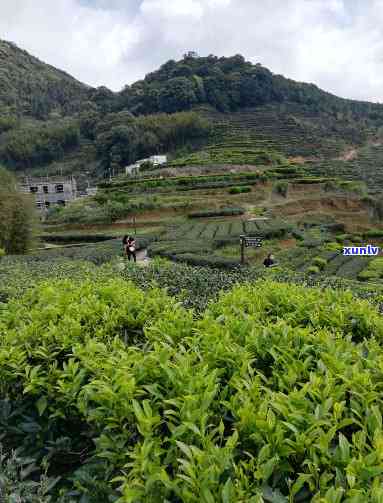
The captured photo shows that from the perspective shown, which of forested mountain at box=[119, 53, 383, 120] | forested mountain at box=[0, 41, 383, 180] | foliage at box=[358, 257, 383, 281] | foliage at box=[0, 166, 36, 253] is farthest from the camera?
forested mountain at box=[119, 53, 383, 120]

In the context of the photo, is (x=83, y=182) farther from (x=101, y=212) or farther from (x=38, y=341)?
(x=38, y=341)

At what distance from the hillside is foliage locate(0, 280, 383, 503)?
4406 inches

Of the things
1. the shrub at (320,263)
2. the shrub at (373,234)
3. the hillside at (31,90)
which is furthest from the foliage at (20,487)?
the hillside at (31,90)

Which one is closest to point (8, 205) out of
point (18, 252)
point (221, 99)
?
point (18, 252)

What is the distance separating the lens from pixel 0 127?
9200cm

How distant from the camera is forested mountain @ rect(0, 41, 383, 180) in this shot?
234 ft

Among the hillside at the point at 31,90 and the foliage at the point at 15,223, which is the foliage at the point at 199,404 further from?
the hillside at the point at 31,90

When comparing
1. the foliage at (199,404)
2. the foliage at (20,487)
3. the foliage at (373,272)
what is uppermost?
the foliage at (199,404)

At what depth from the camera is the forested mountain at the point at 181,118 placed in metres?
71.2

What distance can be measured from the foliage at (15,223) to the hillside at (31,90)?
297 ft

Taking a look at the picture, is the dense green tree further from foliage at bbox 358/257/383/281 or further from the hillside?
foliage at bbox 358/257/383/281

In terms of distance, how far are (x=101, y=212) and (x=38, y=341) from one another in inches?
1319

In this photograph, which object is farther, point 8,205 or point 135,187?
point 135,187

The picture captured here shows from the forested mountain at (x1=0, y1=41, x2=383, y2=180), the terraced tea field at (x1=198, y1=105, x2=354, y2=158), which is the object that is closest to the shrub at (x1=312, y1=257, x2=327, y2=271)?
the terraced tea field at (x1=198, y1=105, x2=354, y2=158)
